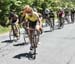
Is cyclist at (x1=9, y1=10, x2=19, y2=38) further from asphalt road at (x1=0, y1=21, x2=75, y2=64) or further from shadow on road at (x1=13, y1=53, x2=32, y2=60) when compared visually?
shadow on road at (x1=13, y1=53, x2=32, y2=60)

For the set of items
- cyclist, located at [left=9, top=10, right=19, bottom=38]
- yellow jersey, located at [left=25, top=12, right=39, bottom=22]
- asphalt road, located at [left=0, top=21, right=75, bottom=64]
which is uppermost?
yellow jersey, located at [left=25, top=12, right=39, bottom=22]

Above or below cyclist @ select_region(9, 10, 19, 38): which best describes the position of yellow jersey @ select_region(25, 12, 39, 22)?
above

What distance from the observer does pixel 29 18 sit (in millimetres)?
Result: 14414

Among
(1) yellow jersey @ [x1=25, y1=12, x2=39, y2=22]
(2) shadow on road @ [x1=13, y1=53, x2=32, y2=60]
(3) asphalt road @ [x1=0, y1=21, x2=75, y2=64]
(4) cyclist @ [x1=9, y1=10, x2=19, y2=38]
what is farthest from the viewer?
(4) cyclist @ [x1=9, y1=10, x2=19, y2=38]

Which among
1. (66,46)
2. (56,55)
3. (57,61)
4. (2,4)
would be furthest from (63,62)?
(2,4)

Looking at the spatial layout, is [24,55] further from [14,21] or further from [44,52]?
[14,21]

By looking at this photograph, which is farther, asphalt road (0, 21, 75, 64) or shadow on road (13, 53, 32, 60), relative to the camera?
shadow on road (13, 53, 32, 60)

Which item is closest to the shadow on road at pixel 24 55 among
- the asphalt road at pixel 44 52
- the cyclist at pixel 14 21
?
the asphalt road at pixel 44 52

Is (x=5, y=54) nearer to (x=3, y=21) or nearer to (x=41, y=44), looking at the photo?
(x=41, y=44)

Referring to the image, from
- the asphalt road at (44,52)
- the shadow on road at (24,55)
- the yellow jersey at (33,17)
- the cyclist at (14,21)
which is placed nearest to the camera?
the asphalt road at (44,52)

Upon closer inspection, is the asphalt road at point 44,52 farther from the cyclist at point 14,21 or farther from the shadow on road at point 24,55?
the cyclist at point 14,21

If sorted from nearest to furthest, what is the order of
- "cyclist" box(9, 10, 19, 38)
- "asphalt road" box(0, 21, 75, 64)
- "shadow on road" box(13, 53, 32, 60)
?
"asphalt road" box(0, 21, 75, 64), "shadow on road" box(13, 53, 32, 60), "cyclist" box(9, 10, 19, 38)

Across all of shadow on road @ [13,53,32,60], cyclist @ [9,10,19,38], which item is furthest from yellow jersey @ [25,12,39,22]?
cyclist @ [9,10,19,38]

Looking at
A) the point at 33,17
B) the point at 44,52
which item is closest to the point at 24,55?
the point at 44,52
